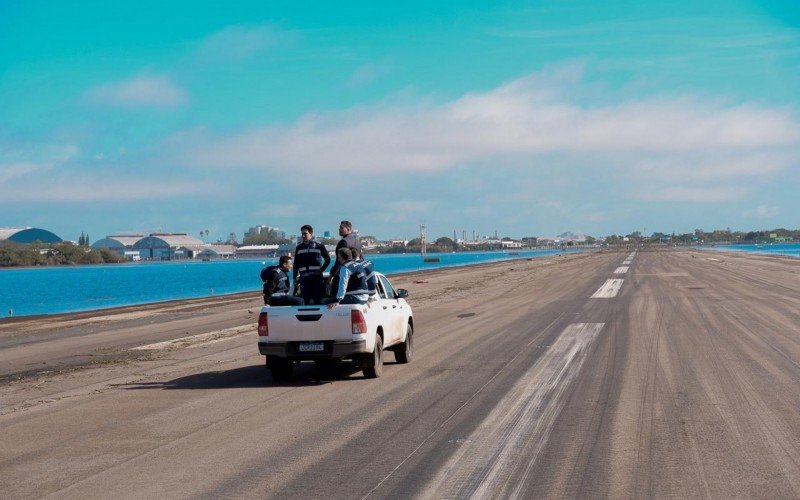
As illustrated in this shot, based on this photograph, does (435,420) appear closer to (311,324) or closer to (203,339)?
(311,324)

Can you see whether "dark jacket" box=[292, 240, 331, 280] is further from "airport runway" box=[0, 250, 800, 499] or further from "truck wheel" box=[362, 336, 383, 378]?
"airport runway" box=[0, 250, 800, 499]

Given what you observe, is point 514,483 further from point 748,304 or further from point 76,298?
point 76,298

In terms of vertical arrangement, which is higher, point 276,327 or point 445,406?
point 276,327

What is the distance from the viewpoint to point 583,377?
562 inches

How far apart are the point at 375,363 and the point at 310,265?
2022mm

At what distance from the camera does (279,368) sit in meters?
14.9

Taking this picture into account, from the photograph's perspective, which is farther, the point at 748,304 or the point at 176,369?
the point at 748,304

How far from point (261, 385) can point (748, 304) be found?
21.7m

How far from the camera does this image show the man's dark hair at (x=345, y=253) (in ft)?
48.3

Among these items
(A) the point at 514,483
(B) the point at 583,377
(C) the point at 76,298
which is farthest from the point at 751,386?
(C) the point at 76,298

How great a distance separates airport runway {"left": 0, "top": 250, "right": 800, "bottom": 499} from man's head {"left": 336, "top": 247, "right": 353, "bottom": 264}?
Answer: 6.56 feet

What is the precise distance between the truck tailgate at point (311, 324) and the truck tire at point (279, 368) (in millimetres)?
538

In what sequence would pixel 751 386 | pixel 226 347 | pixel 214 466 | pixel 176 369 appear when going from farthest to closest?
pixel 226 347
pixel 176 369
pixel 751 386
pixel 214 466

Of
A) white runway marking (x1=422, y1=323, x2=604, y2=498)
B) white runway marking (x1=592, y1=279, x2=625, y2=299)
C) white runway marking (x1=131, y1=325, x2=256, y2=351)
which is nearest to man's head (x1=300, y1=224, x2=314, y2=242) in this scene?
white runway marking (x1=422, y1=323, x2=604, y2=498)
